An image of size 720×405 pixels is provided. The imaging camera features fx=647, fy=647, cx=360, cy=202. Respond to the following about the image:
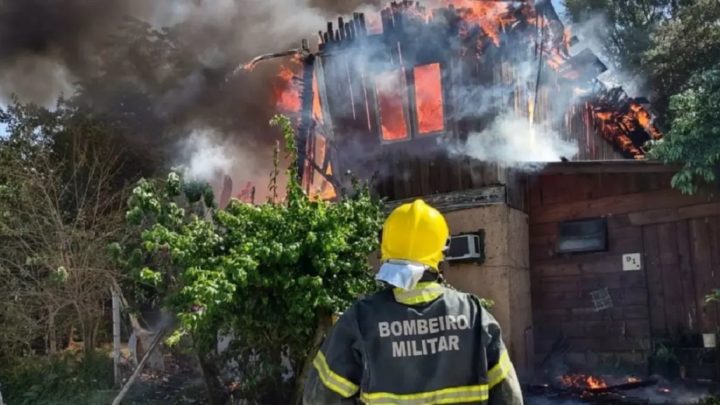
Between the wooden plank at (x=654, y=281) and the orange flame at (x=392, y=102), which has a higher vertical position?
the orange flame at (x=392, y=102)

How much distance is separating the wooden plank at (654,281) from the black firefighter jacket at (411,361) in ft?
22.2

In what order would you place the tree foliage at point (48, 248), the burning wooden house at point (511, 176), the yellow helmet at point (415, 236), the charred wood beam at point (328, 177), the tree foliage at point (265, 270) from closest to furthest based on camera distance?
→ the yellow helmet at point (415, 236) < the tree foliage at point (265, 270) < the burning wooden house at point (511, 176) < the tree foliage at point (48, 248) < the charred wood beam at point (328, 177)

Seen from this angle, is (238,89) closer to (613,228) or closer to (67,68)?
(67,68)

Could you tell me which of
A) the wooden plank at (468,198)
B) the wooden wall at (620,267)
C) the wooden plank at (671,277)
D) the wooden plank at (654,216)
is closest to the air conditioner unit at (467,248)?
the wooden plank at (468,198)

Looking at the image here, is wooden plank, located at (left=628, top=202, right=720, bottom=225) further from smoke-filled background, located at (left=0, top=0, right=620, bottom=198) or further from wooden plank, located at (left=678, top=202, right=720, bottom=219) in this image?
smoke-filled background, located at (left=0, top=0, right=620, bottom=198)

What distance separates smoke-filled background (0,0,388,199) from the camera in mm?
10719

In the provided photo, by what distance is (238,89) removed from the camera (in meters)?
11.2

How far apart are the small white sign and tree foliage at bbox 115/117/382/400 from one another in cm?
384

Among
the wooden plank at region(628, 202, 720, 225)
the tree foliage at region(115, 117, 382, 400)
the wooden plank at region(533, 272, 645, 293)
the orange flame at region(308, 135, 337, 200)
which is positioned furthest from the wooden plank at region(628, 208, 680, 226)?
the orange flame at region(308, 135, 337, 200)

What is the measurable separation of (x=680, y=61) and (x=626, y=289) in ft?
24.0

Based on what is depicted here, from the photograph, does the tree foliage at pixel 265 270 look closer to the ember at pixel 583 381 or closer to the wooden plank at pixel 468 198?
the wooden plank at pixel 468 198

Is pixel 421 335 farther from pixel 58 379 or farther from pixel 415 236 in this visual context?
pixel 58 379

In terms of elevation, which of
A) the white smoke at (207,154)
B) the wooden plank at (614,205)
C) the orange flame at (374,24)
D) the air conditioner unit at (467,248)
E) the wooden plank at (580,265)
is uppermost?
the orange flame at (374,24)

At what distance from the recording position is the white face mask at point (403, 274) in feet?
7.66
